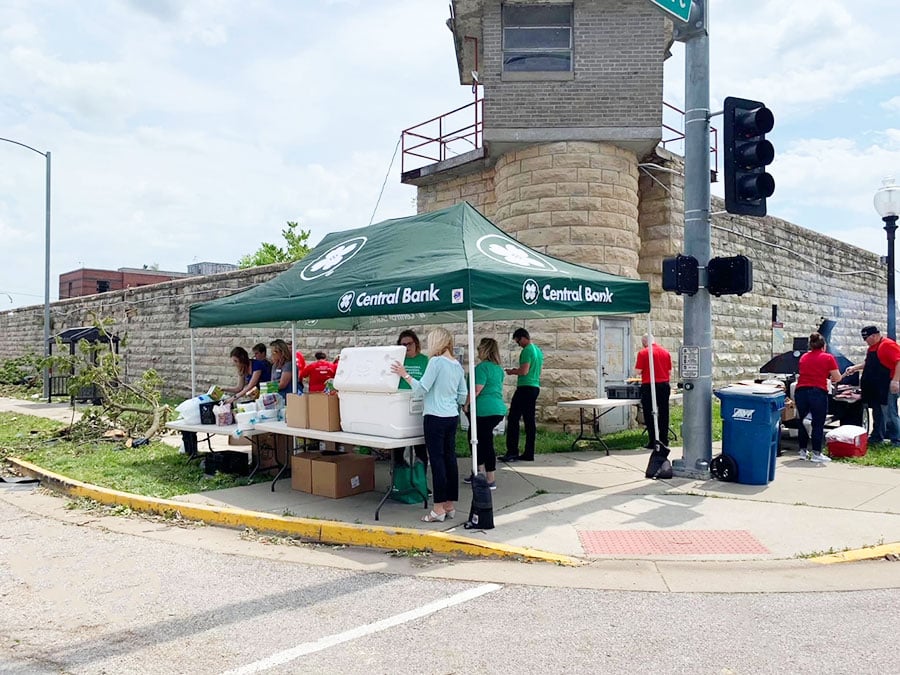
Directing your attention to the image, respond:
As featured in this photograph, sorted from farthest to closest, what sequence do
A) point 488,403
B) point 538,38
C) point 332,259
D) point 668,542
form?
point 538,38 → point 332,259 → point 488,403 → point 668,542

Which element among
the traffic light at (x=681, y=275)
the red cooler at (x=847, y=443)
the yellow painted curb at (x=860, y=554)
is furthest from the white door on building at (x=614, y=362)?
the yellow painted curb at (x=860, y=554)

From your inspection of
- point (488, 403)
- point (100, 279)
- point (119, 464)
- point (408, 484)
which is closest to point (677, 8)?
point (488, 403)

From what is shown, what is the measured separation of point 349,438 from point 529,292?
2417 mm

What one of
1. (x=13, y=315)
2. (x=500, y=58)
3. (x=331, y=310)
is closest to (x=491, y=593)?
(x=331, y=310)

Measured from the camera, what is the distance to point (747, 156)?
27.2 ft

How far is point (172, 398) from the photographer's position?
21.2 m

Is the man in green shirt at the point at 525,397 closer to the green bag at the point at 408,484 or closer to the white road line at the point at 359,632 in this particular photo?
the green bag at the point at 408,484

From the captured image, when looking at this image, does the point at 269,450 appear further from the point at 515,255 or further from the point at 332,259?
the point at 515,255

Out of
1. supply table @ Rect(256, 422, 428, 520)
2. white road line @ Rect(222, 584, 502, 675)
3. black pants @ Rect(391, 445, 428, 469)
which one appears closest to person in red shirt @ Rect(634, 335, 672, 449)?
black pants @ Rect(391, 445, 428, 469)

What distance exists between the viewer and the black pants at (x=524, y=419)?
1056cm

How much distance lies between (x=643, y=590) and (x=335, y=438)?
364cm

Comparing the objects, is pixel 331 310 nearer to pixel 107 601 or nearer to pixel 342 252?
pixel 342 252

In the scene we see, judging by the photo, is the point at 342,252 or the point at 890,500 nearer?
the point at 890,500

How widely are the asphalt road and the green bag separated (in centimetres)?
154
